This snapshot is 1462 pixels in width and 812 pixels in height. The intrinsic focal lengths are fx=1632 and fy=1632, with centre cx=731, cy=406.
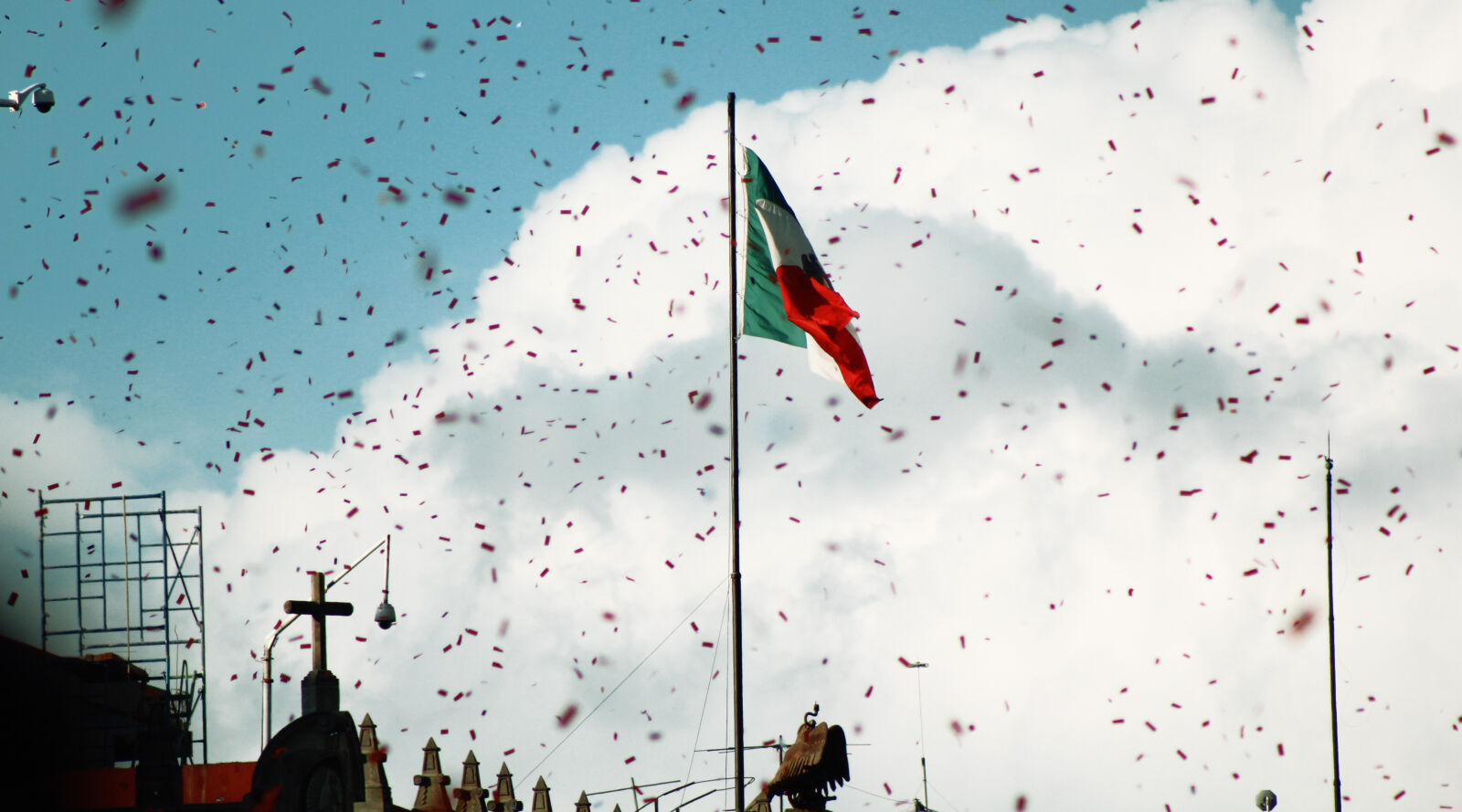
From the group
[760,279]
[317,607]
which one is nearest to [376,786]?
[317,607]

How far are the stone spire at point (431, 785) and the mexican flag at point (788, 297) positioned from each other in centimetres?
1314

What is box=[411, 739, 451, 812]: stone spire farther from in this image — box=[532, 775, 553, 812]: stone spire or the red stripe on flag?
the red stripe on flag

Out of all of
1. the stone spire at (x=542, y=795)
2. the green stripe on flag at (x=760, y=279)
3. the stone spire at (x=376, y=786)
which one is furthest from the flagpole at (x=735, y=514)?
the stone spire at (x=542, y=795)

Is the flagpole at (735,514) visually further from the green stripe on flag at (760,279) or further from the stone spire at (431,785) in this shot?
the stone spire at (431,785)

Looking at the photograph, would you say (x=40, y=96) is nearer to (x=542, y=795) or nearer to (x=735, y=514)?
(x=735, y=514)

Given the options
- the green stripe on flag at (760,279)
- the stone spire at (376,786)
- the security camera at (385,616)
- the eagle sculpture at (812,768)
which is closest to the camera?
the eagle sculpture at (812,768)

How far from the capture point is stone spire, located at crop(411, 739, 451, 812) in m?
30.3

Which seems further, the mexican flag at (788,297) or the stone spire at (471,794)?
the stone spire at (471,794)

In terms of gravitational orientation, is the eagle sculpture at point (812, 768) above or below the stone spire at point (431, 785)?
above

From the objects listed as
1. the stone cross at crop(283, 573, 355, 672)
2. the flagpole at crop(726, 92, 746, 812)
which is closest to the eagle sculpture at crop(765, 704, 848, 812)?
the flagpole at crop(726, 92, 746, 812)

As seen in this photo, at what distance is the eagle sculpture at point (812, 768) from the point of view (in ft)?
53.9

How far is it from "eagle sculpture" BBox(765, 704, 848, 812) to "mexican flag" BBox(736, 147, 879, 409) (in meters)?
6.22

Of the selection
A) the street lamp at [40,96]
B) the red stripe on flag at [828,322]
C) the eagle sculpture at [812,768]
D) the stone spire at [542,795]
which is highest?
the street lamp at [40,96]

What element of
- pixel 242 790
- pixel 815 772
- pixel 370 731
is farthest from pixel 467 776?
pixel 815 772
